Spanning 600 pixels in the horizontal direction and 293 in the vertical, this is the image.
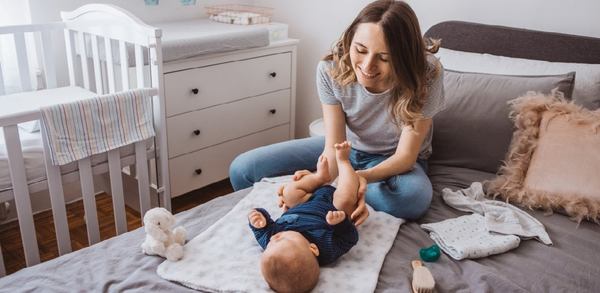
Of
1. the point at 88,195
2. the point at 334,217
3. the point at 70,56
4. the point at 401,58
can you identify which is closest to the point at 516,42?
the point at 401,58

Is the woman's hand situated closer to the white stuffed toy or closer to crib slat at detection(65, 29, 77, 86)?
the white stuffed toy

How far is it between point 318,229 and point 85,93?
1267 millimetres

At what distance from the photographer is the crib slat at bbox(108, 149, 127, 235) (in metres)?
1.73

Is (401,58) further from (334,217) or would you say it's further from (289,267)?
(289,267)

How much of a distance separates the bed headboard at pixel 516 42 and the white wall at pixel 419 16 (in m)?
0.15

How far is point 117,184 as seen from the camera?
1759 mm

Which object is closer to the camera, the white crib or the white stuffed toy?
the white stuffed toy

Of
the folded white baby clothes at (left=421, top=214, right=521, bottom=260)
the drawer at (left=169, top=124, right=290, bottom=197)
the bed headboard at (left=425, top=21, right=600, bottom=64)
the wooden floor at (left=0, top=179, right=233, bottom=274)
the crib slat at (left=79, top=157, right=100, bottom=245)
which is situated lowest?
the wooden floor at (left=0, top=179, right=233, bottom=274)

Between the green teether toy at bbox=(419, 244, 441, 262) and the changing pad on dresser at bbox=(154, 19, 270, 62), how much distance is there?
129 centimetres

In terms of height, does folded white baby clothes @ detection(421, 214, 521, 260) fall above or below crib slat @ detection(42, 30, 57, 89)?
below

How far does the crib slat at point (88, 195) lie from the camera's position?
5.45ft

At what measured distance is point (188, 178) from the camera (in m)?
2.39

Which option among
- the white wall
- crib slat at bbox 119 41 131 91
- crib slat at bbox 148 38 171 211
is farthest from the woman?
the white wall

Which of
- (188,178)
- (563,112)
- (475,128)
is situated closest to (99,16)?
(188,178)
